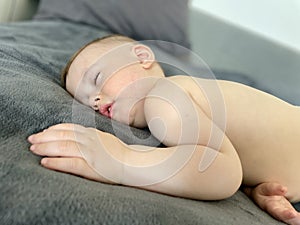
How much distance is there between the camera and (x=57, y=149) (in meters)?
0.59

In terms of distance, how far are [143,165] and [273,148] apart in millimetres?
317

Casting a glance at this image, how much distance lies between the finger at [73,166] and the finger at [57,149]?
0.04 ft

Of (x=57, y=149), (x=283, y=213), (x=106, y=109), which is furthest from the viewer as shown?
(x=106, y=109)

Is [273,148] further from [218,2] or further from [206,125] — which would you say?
[218,2]

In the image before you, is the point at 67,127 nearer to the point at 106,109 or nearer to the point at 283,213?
the point at 106,109

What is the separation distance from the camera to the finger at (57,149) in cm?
59

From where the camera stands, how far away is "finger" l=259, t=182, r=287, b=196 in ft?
2.60

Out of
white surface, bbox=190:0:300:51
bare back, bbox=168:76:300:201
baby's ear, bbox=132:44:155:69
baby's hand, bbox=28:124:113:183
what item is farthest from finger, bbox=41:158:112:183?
white surface, bbox=190:0:300:51

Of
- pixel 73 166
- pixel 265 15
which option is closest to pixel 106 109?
pixel 73 166

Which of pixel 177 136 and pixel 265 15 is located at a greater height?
pixel 177 136

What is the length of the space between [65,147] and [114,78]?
0.29m

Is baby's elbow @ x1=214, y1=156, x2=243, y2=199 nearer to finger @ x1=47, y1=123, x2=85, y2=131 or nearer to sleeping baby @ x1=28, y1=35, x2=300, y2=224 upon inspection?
sleeping baby @ x1=28, y1=35, x2=300, y2=224

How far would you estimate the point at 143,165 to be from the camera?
61 cm

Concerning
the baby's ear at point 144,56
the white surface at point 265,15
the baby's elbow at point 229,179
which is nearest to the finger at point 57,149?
the baby's elbow at point 229,179
